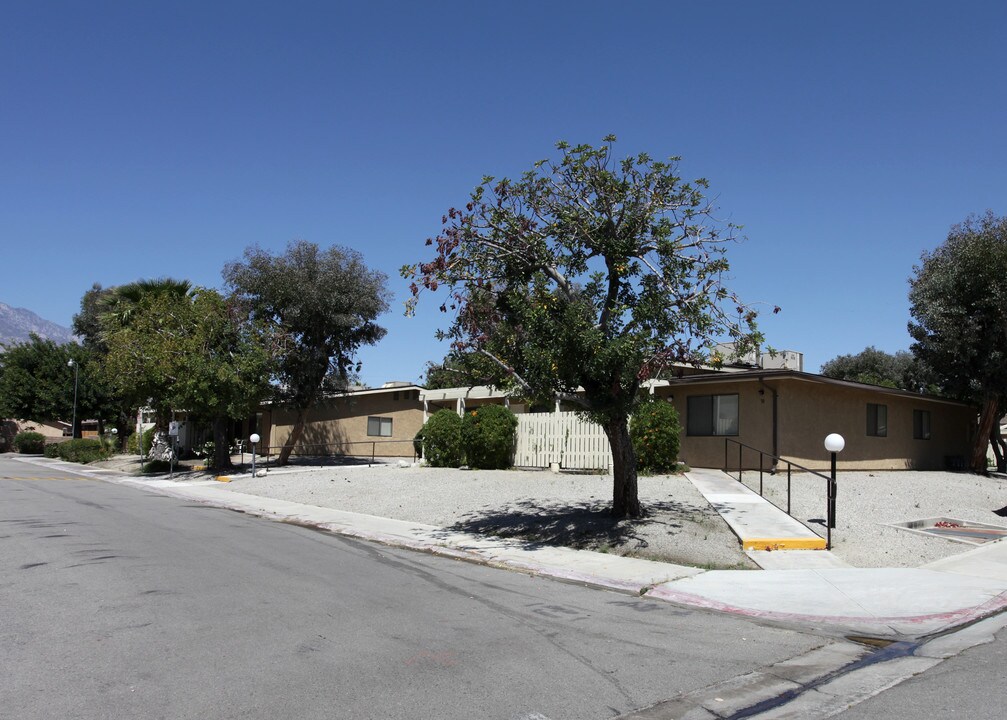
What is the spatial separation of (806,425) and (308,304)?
18.6 m

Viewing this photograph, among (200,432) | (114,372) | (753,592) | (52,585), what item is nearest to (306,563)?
(52,585)

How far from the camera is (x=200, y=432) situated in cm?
4225

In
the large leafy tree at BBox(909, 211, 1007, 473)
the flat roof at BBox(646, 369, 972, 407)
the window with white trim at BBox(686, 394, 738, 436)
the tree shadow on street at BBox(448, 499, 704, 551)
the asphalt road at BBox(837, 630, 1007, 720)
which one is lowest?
the asphalt road at BBox(837, 630, 1007, 720)

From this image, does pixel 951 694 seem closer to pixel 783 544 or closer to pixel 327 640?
pixel 327 640

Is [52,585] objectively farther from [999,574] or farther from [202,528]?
[999,574]

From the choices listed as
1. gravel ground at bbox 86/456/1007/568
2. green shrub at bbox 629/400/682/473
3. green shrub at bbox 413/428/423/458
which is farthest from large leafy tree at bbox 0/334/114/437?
green shrub at bbox 629/400/682/473

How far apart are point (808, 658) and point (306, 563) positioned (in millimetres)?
7125

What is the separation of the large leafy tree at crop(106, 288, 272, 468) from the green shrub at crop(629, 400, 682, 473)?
14.8 meters

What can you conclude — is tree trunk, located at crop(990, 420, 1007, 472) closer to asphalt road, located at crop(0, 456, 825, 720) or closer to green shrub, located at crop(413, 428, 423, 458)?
green shrub, located at crop(413, 428, 423, 458)

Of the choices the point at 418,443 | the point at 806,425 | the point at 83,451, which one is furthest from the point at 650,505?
the point at 83,451

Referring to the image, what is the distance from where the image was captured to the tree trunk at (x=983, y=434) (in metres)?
26.2

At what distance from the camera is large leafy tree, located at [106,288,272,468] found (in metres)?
27.3

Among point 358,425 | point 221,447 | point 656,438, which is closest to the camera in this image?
point 656,438

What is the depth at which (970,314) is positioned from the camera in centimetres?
2525
